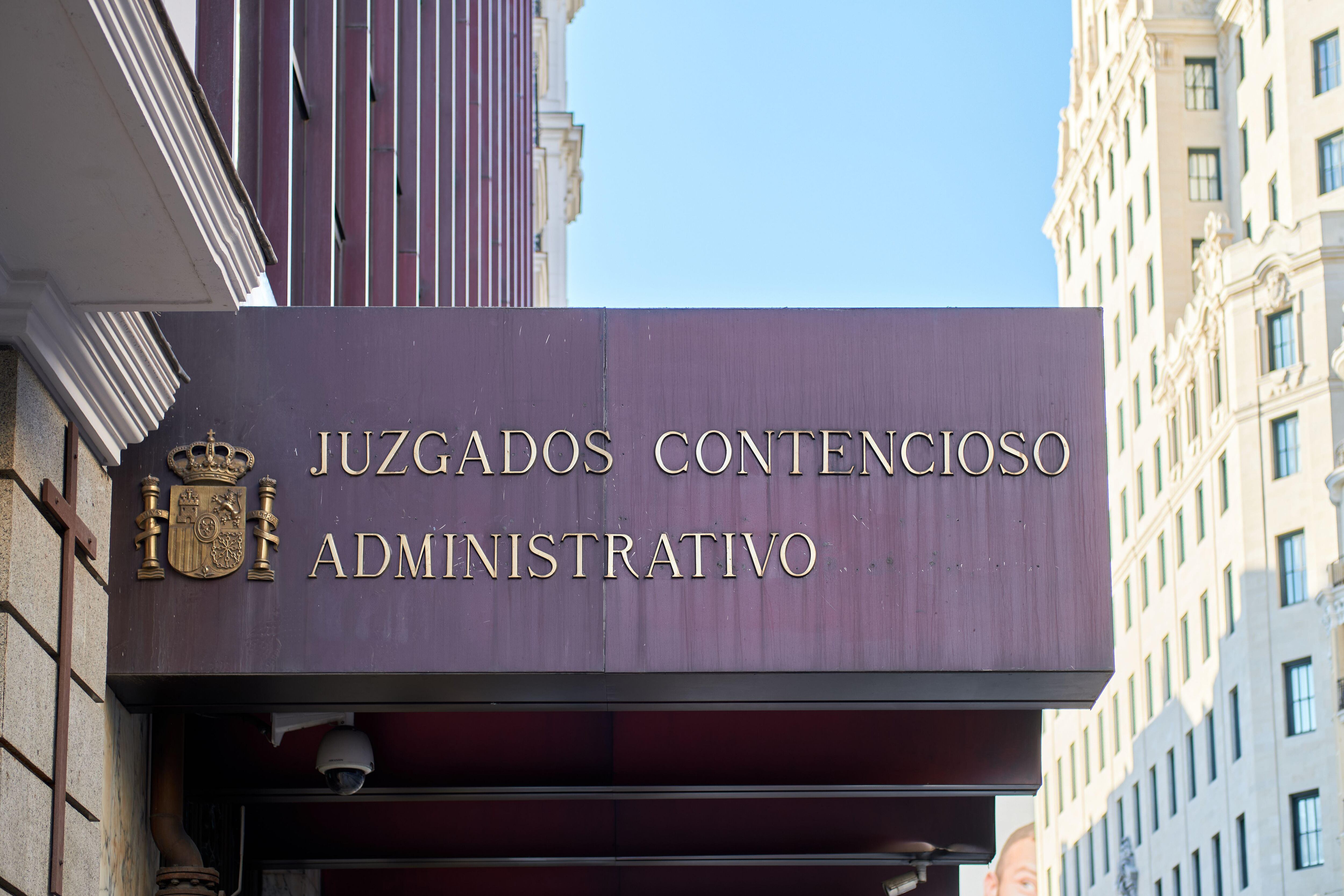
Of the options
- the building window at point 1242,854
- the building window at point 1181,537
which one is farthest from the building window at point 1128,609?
the building window at point 1242,854

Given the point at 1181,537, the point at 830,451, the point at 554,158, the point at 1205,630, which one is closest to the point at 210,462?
the point at 830,451

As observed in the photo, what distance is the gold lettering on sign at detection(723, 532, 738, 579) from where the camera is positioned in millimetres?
9461

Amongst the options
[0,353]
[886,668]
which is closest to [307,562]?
[0,353]

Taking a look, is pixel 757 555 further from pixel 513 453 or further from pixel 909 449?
A: pixel 513 453

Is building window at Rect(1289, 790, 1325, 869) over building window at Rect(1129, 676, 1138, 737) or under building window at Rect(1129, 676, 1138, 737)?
under

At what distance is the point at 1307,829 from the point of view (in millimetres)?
55406

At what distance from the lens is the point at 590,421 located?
9.67 metres

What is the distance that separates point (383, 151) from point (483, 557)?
29.6ft

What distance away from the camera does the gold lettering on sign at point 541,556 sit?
30.9 feet

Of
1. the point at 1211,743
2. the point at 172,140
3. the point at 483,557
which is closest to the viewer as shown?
the point at 172,140

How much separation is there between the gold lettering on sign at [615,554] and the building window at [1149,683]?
6273cm

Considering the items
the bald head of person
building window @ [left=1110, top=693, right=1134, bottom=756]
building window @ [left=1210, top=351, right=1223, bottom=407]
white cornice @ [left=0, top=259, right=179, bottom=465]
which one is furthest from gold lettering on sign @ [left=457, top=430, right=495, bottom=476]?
the bald head of person

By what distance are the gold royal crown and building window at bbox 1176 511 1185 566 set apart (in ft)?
200

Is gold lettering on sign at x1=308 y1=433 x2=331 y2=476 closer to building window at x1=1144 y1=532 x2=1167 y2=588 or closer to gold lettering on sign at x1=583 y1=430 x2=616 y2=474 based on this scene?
gold lettering on sign at x1=583 y1=430 x2=616 y2=474
